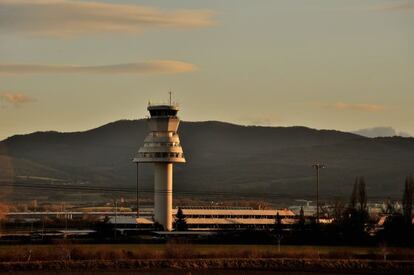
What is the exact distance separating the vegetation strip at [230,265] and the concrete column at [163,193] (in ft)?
216

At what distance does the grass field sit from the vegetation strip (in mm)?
4400

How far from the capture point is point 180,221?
7077 inches

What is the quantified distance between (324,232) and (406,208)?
69.8 feet

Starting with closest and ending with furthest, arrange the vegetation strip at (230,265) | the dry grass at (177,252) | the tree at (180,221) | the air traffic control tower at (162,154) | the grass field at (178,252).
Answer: the vegetation strip at (230,265) < the dry grass at (177,252) < the grass field at (178,252) < the air traffic control tower at (162,154) < the tree at (180,221)

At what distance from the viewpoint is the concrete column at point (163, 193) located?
6826 inches

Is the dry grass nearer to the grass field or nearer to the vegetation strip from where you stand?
the grass field

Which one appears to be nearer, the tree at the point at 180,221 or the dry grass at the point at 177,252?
the dry grass at the point at 177,252

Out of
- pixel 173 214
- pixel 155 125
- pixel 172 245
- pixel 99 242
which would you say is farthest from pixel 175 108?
pixel 172 245

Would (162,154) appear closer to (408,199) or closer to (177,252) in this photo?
(408,199)

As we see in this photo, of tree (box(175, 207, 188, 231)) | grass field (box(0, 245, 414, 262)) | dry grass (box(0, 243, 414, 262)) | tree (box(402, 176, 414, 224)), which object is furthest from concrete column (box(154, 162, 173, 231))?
dry grass (box(0, 243, 414, 262))

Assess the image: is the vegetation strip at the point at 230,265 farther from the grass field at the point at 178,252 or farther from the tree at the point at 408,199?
the tree at the point at 408,199

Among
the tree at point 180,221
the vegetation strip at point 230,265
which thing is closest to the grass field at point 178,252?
the vegetation strip at point 230,265

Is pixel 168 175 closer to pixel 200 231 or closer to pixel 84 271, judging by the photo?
pixel 200 231

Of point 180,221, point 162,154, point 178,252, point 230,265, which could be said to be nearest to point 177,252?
point 178,252
